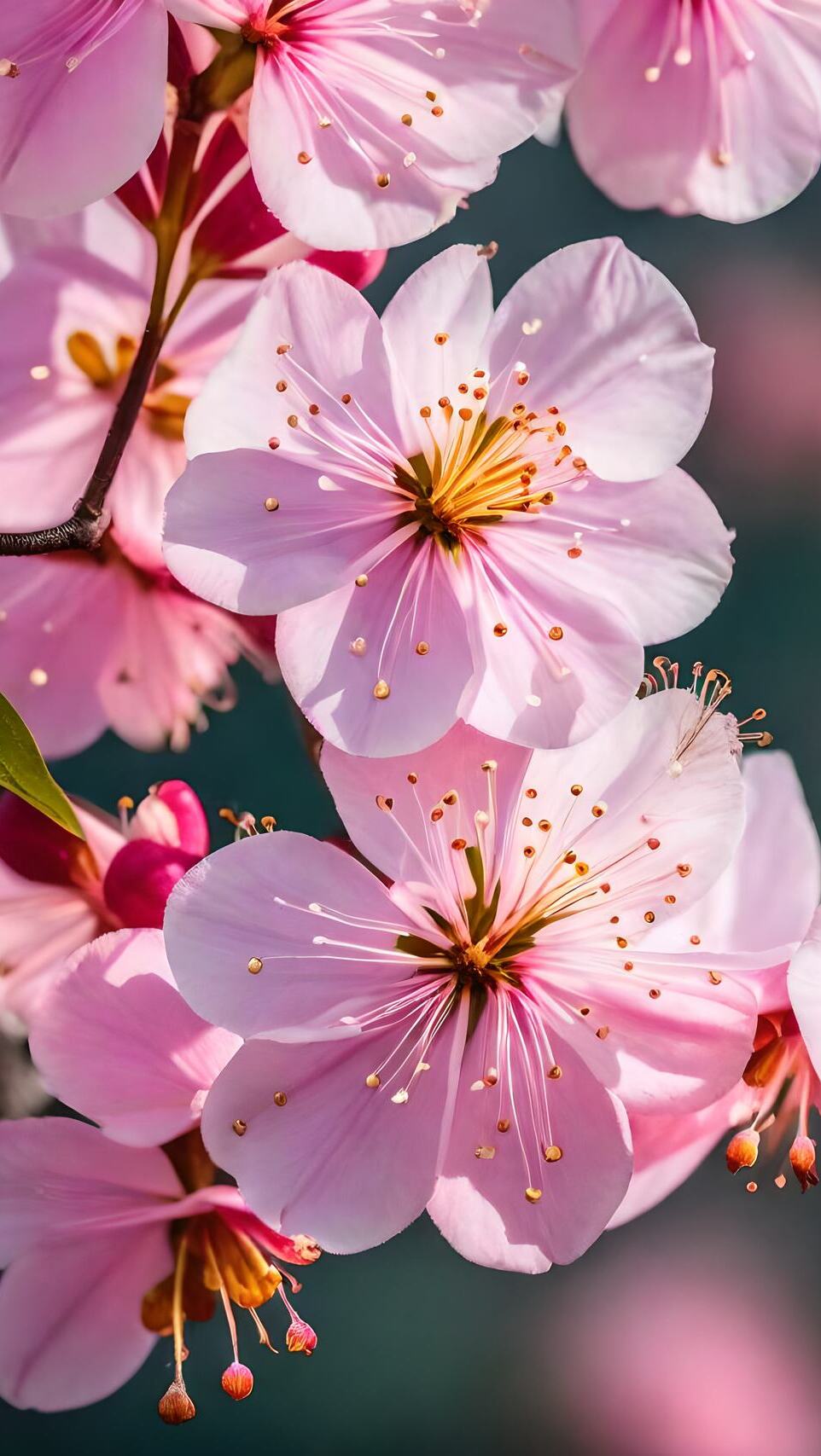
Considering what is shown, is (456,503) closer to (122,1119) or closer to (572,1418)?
(122,1119)

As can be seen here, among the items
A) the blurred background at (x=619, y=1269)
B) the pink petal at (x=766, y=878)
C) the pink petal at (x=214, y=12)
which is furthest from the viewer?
the blurred background at (x=619, y=1269)

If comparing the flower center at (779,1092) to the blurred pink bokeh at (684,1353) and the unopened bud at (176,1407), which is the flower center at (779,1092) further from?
the blurred pink bokeh at (684,1353)

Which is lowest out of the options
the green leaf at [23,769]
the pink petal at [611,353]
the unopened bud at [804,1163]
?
the unopened bud at [804,1163]

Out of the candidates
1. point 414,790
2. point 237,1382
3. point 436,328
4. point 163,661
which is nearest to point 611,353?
point 436,328

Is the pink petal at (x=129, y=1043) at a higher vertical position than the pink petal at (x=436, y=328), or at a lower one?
lower

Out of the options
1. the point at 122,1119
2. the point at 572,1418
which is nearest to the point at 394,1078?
the point at 122,1119

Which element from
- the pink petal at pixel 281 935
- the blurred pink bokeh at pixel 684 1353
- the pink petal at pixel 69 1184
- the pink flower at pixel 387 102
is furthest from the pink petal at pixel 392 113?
the blurred pink bokeh at pixel 684 1353

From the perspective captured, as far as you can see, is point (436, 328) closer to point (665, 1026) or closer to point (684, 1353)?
point (665, 1026)
